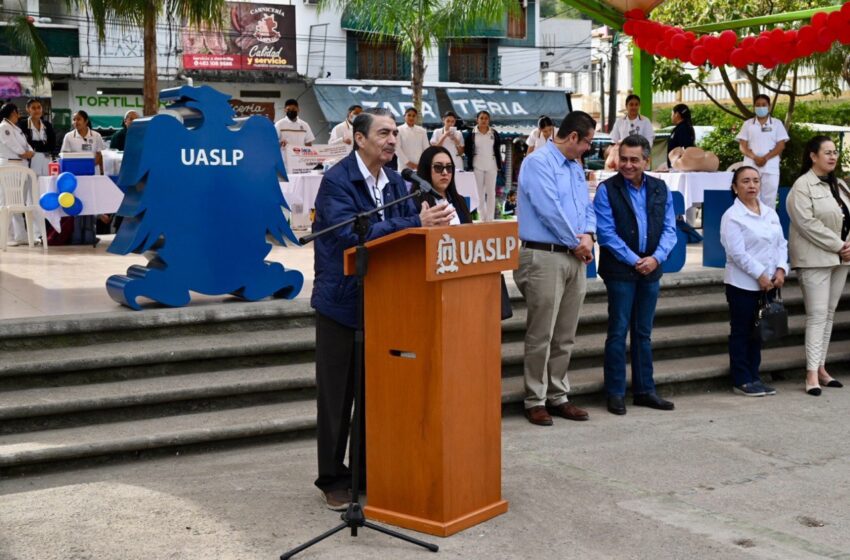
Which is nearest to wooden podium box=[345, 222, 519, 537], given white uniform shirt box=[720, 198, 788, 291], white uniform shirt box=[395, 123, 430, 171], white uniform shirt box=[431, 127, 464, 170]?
white uniform shirt box=[720, 198, 788, 291]

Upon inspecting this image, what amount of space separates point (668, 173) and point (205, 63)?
2745 cm

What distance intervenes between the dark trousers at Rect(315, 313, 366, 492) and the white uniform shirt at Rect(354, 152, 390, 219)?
65 cm

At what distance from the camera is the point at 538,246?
24.4 feet

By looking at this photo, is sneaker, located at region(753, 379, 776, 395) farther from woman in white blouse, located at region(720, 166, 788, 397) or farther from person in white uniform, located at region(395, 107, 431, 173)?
person in white uniform, located at region(395, 107, 431, 173)

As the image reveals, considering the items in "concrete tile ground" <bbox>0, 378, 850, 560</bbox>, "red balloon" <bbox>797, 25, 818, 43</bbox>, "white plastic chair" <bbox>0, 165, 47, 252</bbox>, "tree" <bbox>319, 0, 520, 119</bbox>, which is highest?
"tree" <bbox>319, 0, 520, 119</bbox>

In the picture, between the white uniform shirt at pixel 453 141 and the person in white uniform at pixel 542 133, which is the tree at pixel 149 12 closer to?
the white uniform shirt at pixel 453 141

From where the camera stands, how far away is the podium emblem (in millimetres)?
4934

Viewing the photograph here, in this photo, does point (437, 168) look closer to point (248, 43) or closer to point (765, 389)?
point (765, 389)

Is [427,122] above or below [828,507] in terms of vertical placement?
above

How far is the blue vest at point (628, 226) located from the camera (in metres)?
7.77

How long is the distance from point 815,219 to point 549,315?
253cm

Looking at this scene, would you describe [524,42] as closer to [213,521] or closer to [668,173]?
[668,173]

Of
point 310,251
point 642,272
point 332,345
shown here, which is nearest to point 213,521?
point 332,345

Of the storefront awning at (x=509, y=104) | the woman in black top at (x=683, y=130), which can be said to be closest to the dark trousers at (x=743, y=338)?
the woman in black top at (x=683, y=130)
